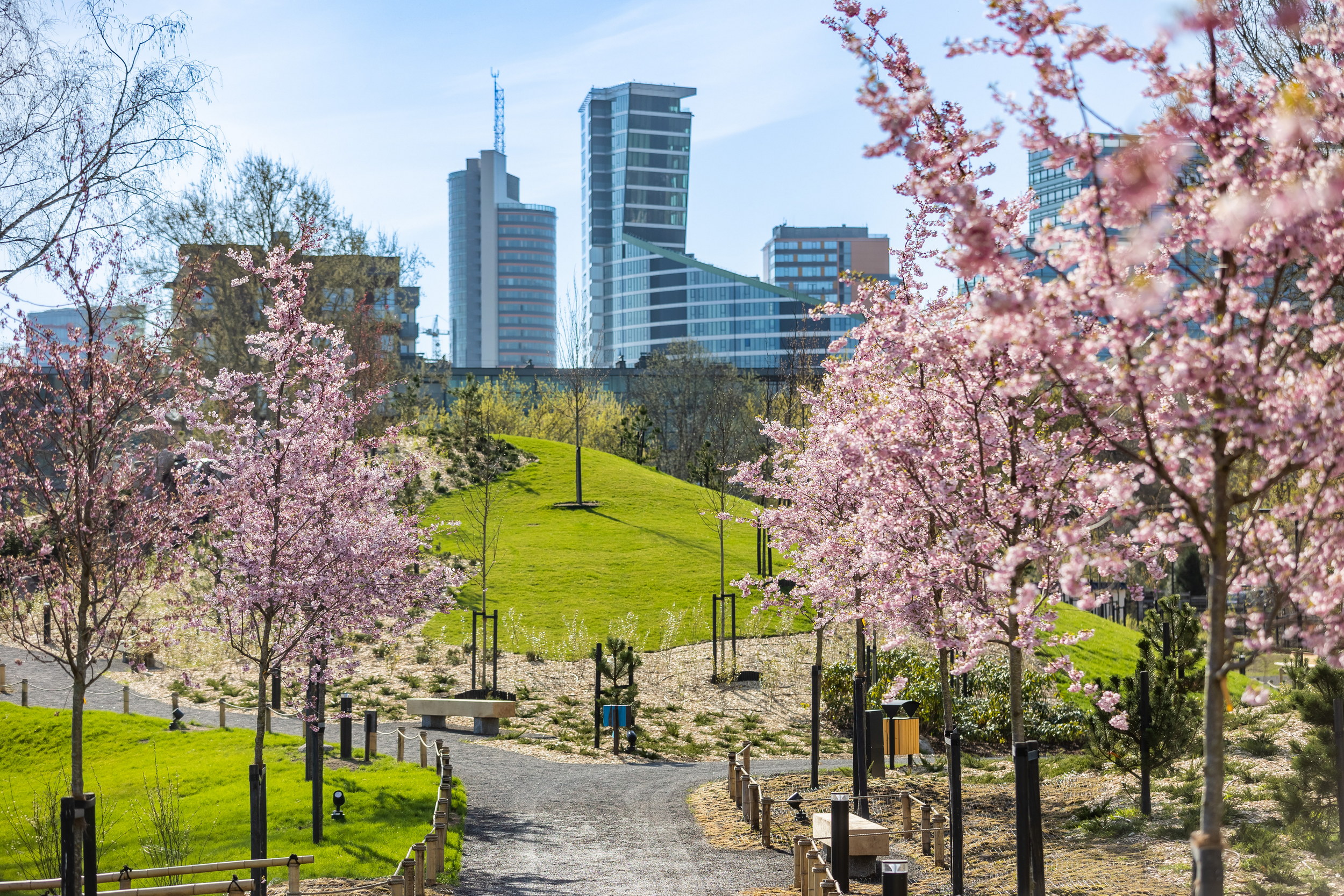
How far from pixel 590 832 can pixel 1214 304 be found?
37.8 feet

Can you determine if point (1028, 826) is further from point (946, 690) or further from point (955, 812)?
point (946, 690)

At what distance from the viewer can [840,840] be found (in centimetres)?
1041

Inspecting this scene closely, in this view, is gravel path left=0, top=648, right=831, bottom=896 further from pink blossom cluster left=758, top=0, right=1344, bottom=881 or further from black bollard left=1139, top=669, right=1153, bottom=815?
pink blossom cluster left=758, top=0, right=1344, bottom=881

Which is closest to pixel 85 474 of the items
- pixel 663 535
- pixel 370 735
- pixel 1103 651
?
pixel 370 735

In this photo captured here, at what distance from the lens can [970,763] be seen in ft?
59.4

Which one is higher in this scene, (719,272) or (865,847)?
(719,272)

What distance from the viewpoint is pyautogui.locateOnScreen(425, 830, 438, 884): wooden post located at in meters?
11.2

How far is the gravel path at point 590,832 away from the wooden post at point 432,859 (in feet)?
1.02

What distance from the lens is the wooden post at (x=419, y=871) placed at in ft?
32.8

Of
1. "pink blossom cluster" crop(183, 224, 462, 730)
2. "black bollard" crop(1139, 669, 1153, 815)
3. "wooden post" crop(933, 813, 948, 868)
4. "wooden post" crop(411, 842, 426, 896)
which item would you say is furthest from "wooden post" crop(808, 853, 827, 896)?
"pink blossom cluster" crop(183, 224, 462, 730)

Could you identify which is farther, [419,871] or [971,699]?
[971,699]

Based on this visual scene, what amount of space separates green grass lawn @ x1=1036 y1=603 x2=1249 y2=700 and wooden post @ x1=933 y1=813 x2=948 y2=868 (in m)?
12.7

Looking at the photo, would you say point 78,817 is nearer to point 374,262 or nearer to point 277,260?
point 277,260

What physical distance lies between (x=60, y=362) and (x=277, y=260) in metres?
3.41
